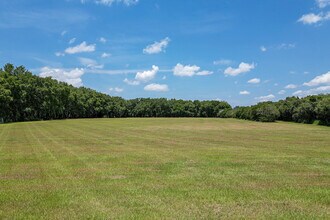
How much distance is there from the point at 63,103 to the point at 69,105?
6277 millimetres

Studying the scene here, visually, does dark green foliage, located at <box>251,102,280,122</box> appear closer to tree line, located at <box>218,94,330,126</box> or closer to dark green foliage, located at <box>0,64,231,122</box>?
tree line, located at <box>218,94,330,126</box>

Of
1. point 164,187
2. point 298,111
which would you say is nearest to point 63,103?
point 298,111

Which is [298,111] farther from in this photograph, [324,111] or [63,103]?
[63,103]

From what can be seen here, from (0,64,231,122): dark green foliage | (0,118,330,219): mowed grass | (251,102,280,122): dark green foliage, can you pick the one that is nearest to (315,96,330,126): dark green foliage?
(251,102,280,122): dark green foliage

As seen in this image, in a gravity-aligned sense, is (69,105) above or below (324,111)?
above

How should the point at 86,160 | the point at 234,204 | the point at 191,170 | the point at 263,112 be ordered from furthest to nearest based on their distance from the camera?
the point at 263,112 < the point at 86,160 < the point at 191,170 < the point at 234,204

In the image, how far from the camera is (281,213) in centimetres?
823

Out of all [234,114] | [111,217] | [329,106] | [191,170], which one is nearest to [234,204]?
[111,217]

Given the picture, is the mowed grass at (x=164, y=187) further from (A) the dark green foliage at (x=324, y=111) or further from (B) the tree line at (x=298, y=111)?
(B) the tree line at (x=298, y=111)

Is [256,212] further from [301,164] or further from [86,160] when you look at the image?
[86,160]

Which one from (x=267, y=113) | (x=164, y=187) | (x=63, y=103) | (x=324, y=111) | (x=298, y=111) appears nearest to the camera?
(x=164, y=187)

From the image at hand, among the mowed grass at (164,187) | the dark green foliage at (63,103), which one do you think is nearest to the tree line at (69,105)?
the dark green foliage at (63,103)

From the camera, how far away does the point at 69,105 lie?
11888 cm

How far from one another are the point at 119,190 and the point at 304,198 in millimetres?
5014
